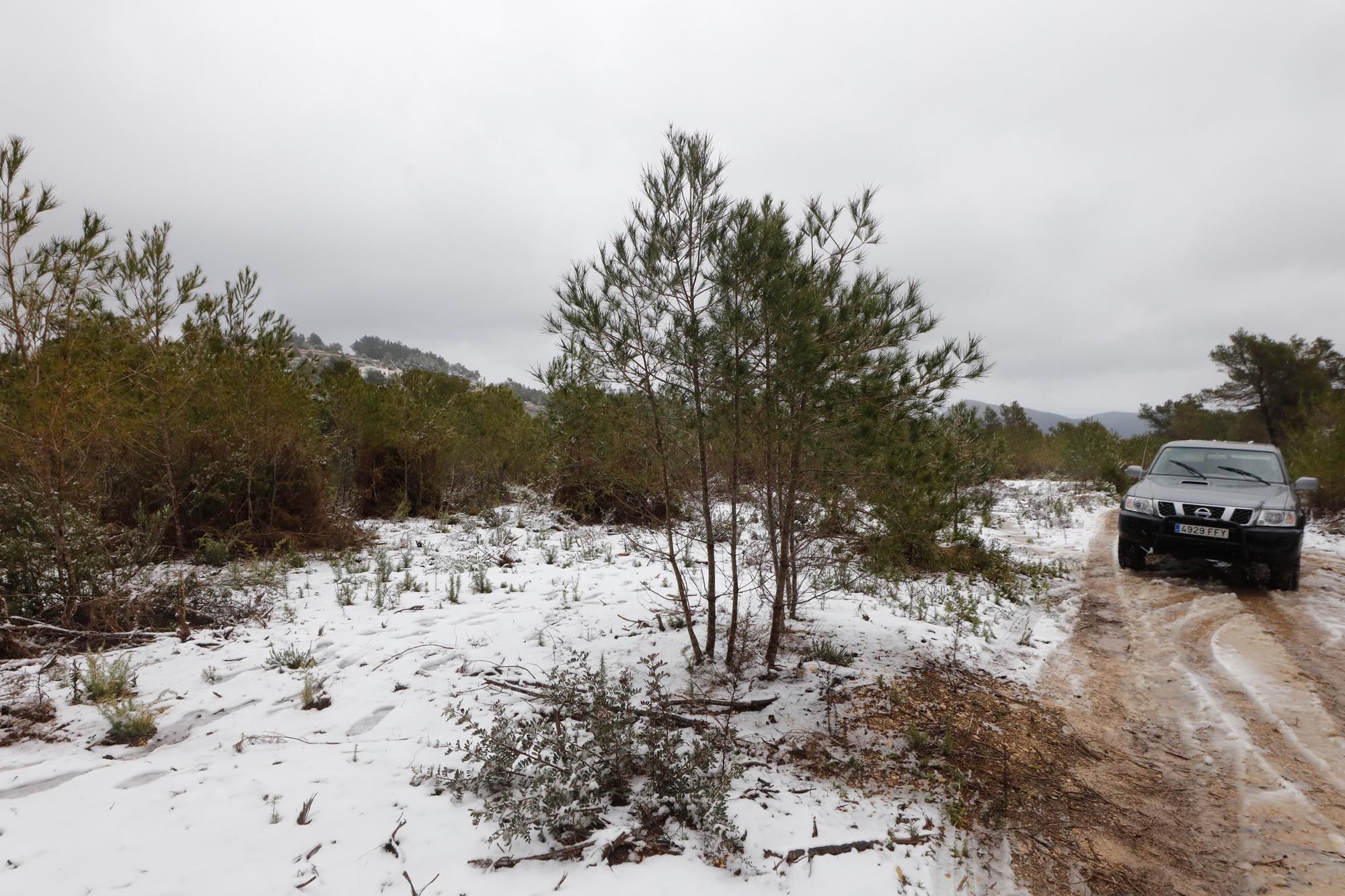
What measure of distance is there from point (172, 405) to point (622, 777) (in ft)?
25.7

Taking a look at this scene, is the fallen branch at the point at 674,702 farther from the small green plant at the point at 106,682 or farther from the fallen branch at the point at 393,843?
the small green plant at the point at 106,682

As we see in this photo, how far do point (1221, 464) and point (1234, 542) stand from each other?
1.82 meters

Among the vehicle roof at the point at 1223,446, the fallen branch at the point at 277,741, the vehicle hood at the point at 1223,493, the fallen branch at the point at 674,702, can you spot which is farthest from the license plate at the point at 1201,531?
the fallen branch at the point at 277,741

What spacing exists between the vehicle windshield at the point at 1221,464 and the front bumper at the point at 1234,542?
1.06 m

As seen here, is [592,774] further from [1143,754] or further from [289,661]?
[1143,754]

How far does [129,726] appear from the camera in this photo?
3326mm

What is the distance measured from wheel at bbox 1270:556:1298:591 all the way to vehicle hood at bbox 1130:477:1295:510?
678 millimetres

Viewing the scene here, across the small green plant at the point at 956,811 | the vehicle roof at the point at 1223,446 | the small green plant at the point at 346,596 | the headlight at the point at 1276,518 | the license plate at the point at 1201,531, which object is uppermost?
the vehicle roof at the point at 1223,446

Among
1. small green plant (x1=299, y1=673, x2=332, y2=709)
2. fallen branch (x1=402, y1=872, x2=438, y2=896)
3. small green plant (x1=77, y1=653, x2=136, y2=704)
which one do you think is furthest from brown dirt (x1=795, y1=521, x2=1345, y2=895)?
small green plant (x1=77, y1=653, x2=136, y2=704)

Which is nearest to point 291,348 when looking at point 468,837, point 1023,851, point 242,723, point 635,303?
point 242,723

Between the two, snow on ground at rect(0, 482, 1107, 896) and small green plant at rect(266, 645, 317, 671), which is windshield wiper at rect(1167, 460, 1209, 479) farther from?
small green plant at rect(266, 645, 317, 671)

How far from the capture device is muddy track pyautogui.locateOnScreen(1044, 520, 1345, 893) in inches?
102

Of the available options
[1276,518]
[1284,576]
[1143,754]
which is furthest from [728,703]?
[1284,576]

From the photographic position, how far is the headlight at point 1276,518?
250 inches
